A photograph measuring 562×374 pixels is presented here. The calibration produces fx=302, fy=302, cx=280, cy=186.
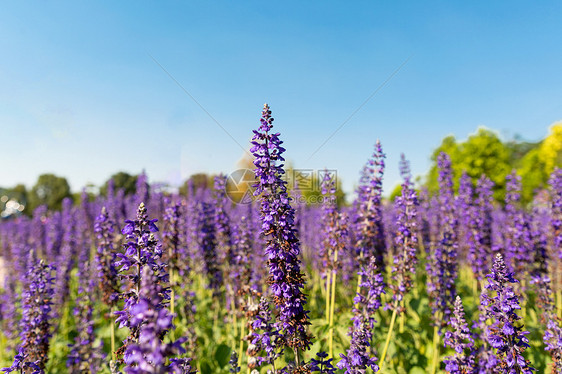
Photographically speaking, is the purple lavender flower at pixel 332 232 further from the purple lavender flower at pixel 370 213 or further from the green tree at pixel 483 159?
the green tree at pixel 483 159

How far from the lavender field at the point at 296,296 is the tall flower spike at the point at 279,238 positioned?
0.02 metres

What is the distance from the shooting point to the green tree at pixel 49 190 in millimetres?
77875

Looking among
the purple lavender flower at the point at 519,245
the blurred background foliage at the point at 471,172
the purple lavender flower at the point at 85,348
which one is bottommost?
the purple lavender flower at the point at 85,348

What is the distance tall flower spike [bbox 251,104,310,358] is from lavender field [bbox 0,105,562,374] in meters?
0.02

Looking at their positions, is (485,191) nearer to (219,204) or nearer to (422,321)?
(422,321)

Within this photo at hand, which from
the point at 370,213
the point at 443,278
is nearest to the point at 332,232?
the point at 370,213

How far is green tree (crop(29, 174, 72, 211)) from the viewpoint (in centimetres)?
7788

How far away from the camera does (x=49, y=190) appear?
80562 millimetres

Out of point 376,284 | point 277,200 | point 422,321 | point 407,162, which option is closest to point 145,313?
point 277,200

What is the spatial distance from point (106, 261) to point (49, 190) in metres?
92.1

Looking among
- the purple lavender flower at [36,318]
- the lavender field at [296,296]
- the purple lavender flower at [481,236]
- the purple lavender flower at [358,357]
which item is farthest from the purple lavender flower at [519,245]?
the purple lavender flower at [36,318]

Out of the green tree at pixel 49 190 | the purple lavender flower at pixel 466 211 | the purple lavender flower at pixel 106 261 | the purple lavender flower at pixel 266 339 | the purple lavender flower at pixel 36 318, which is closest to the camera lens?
the purple lavender flower at pixel 266 339

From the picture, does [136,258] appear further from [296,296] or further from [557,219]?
[557,219]

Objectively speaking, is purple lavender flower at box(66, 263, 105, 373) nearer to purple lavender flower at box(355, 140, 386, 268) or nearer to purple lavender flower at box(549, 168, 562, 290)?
purple lavender flower at box(355, 140, 386, 268)
